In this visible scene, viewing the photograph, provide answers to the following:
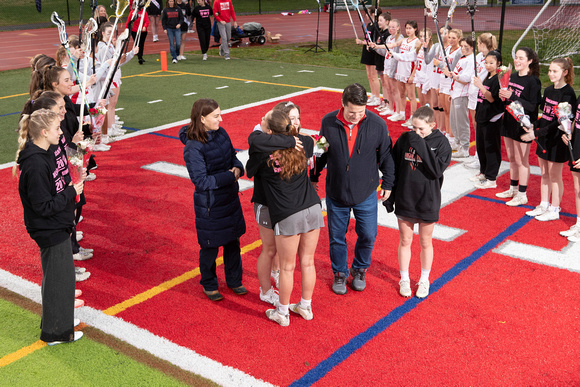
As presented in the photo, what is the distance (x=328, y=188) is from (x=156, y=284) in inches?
81.7

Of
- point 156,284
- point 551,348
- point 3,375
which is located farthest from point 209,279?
point 551,348

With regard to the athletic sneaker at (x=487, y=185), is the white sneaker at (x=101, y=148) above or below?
above

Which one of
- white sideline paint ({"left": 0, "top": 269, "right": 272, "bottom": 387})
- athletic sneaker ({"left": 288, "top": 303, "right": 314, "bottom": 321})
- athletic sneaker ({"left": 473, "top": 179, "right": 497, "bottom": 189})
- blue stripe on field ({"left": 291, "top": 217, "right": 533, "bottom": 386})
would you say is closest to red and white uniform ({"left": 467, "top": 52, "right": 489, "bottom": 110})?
athletic sneaker ({"left": 473, "top": 179, "right": 497, "bottom": 189})

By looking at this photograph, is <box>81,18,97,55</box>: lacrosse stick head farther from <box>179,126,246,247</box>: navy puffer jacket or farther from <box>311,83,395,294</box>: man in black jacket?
<box>311,83,395,294</box>: man in black jacket

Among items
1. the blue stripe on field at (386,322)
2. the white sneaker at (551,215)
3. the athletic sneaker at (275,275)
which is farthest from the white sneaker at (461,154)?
the athletic sneaker at (275,275)

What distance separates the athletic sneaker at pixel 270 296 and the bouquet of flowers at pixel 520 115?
12.5 ft

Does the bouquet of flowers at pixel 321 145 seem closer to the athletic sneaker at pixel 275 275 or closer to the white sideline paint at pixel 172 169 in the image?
the athletic sneaker at pixel 275 275

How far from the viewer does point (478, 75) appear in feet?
29.4

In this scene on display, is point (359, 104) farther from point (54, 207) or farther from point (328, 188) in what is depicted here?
point (54, 207)

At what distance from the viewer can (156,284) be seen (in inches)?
236

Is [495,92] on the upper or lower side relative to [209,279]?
upper

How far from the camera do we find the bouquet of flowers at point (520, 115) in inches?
276

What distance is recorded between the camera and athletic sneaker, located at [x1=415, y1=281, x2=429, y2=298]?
5676 mm

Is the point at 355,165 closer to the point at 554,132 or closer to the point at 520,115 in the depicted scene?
the point at 520,115
